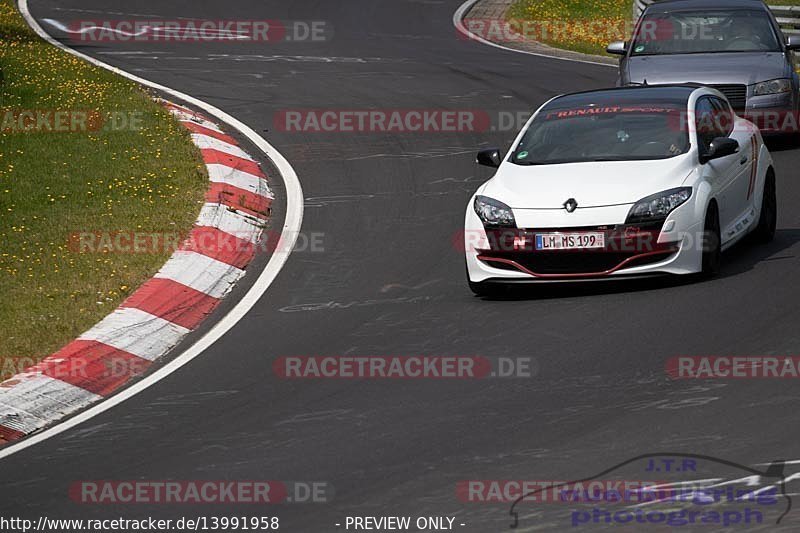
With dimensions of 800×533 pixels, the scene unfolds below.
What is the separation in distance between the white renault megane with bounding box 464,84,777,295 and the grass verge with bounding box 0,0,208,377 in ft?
9.47

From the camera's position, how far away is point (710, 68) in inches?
650

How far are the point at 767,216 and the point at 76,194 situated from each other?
6.55 metres

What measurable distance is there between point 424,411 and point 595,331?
73.6 inches

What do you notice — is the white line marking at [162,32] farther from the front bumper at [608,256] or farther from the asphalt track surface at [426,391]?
the front bumper at [608,256]

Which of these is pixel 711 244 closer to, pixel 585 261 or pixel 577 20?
pixel 585 261

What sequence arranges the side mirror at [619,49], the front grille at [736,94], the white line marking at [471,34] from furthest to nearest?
the white line marking at [471,34] → the side mirror at [619,49] → the front grille at [736,94]

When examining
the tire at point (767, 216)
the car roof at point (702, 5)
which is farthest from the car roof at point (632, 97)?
the car roof at point (702, 5)

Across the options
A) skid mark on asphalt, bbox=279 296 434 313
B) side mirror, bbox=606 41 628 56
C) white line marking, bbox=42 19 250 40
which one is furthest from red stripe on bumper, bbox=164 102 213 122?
white line marking, bbox=42 19 250 40

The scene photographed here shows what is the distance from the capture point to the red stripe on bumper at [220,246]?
40.4 feet

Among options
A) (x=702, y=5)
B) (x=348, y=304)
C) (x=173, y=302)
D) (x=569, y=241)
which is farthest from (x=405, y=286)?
(x=702, y=5)

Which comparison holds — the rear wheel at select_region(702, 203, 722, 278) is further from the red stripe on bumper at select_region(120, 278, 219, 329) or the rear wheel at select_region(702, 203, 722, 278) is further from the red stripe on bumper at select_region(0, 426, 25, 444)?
the red stripe on bumper at select_region(0, 426, 25, 444)

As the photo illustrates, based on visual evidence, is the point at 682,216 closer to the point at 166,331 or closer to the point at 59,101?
the point at 166,331

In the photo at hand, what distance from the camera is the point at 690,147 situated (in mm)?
11297

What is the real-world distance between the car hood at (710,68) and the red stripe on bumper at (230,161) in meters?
4.43
